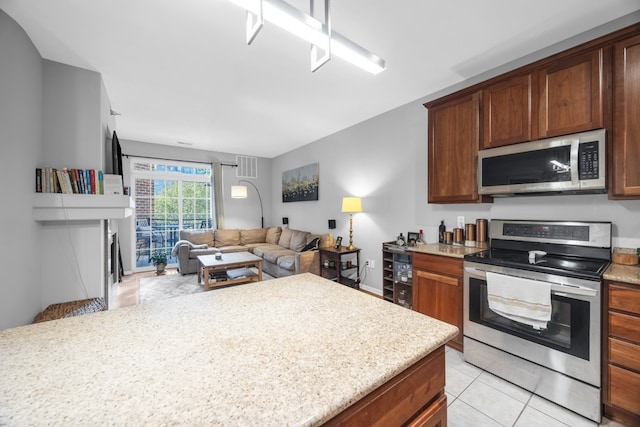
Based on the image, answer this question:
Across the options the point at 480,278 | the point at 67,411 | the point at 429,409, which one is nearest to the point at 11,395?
the point at 67,411

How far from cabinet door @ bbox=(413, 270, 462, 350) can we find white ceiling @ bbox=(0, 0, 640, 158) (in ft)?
6.74

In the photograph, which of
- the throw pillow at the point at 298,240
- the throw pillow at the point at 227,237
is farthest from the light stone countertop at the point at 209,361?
the throw pillow at the point at 227,237

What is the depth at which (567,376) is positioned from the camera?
1.67 m

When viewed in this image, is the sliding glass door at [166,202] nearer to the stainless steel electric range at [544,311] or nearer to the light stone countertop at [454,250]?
the light stone countertop at [454,250]

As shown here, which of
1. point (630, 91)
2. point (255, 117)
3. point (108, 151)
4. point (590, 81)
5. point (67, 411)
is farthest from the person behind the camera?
point (255, 117)

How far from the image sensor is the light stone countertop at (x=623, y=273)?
146 centimetres

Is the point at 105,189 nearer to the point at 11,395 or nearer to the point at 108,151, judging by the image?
the point at 108,151

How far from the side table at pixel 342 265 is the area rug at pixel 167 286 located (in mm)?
1314

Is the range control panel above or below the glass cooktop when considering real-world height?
above

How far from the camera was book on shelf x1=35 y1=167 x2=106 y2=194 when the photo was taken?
232cm

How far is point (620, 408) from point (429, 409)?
1625 mm

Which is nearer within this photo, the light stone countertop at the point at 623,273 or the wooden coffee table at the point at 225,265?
the light stone countertop at the point at 623,273

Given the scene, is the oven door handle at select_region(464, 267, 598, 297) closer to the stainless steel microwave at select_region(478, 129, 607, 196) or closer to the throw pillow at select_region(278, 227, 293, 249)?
the stainless steel microwave at select_region(478, 129, 607, 196)

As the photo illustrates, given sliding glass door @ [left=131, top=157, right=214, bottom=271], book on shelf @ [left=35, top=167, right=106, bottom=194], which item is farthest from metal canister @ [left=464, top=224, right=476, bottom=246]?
sliding glass door @ [left=131, top=157, right=214, bottom=271]
